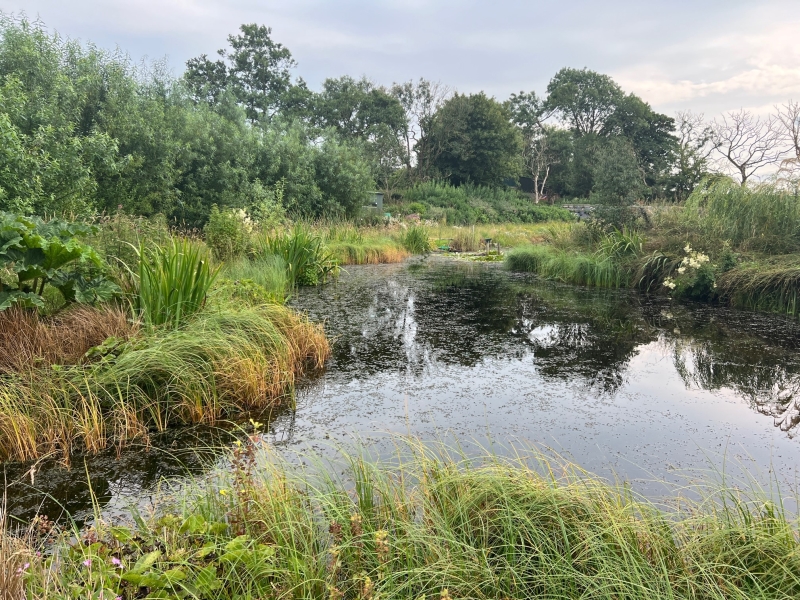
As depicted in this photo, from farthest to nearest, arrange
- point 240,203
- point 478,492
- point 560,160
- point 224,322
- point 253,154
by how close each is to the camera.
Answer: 1. point 560,160
2. point 253,154
3. point 240,203
4. point 224,322
5. point 478,492

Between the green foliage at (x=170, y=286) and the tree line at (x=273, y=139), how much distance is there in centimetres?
177

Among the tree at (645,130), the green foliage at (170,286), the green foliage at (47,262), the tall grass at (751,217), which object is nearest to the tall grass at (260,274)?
the green foliage at (170,286)

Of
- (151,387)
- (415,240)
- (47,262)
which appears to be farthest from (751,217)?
(47,262)

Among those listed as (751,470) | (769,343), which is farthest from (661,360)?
(751,470)

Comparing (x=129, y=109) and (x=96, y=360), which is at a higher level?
(x=129, y=109)

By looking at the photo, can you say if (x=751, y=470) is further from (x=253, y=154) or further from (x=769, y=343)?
(x=253, y=154)

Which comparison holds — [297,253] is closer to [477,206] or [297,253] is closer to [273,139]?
[273,139]

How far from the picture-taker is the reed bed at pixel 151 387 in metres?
2.89

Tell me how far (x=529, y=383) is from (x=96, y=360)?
3495 mm

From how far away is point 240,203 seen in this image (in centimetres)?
1374

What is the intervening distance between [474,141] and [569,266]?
24100 mm

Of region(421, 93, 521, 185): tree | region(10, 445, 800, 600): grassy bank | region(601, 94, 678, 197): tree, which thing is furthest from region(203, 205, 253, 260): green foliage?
region(601, 94, 678, 197): tree

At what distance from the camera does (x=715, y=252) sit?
340 inches

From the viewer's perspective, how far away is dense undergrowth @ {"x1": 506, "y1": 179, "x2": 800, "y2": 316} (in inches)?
302
